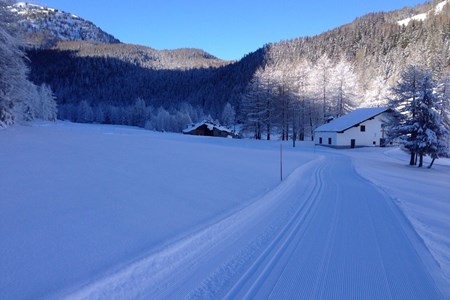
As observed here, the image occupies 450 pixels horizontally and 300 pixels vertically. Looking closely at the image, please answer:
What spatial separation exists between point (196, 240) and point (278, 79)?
Answer: 50.7 m

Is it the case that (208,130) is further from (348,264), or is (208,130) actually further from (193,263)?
(348,264)

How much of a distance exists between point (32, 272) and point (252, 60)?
145803 mm

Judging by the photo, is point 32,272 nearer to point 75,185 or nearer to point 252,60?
point 75,185

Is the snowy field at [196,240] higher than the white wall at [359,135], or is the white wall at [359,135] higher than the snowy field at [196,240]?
the white wall at [359,135]

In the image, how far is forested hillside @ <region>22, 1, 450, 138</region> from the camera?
54.1 m

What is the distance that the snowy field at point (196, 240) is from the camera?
4.18 m

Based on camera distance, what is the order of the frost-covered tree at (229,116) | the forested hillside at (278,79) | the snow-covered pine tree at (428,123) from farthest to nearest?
the frost-covered tree at (229,116) → the forested hillside at (278,79) → the snow-covered pine tree at (428,123)

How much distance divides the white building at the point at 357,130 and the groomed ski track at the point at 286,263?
126ft

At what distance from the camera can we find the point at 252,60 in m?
142

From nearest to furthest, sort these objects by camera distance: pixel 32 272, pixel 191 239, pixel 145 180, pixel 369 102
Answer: pixel 32 272 → pixel 191 239 → pixel 145 180 → pixel 369 102

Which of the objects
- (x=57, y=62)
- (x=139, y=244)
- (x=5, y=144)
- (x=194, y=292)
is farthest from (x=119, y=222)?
(x=57, y=62)

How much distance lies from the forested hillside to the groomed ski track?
110ft

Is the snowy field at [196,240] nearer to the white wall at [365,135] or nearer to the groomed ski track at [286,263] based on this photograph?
the groomed ski track at [286,263]

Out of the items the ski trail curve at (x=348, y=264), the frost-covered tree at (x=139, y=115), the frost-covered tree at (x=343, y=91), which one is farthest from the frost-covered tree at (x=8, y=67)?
the frost-covered tree at (x=139, y=115)
